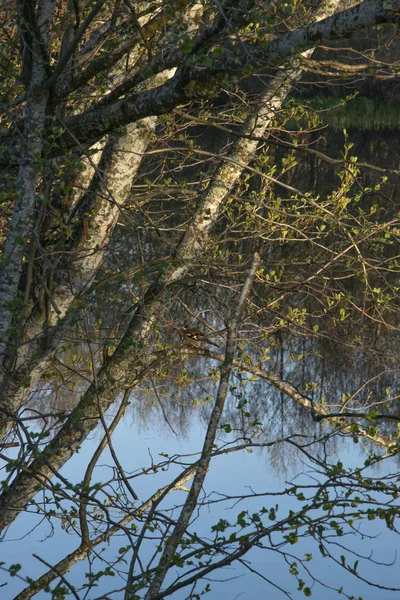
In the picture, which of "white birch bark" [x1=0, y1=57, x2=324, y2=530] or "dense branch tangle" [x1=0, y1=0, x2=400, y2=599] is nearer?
"dense branch tangle" [x1=0, y1=0, x2=400, y2=599]

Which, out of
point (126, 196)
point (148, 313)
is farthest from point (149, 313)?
point (126, 196)

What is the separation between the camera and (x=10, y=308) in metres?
2.73

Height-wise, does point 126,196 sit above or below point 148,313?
above

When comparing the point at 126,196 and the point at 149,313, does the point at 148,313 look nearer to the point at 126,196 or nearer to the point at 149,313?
the point at 149,313

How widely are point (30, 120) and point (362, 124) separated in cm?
1447

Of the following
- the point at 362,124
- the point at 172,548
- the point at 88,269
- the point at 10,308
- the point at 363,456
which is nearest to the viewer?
the point at 172,548

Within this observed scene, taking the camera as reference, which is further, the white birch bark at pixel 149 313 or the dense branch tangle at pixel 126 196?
the white birch bark at pixel 149 313

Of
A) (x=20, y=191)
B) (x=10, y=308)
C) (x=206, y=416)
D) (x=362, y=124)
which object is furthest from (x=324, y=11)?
(x=362, y=124)

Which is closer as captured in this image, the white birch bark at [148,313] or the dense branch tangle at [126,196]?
the dense branch tangle at [126,196]

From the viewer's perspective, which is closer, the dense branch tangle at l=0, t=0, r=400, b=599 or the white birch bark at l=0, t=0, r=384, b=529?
the dense branch tangle at l=0, t=0, r=400, b=599

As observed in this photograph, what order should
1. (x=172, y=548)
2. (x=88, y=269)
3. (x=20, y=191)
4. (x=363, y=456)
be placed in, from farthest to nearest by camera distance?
1. (x=363, y=456)
2. (x=88, y=269)
3. (x=20, y=191)
4. (x=172, y=548)

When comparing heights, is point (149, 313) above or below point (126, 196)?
below

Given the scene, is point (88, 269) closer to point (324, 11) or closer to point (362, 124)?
point (324, 11)

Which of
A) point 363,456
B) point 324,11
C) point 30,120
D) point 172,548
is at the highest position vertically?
point 324,11
